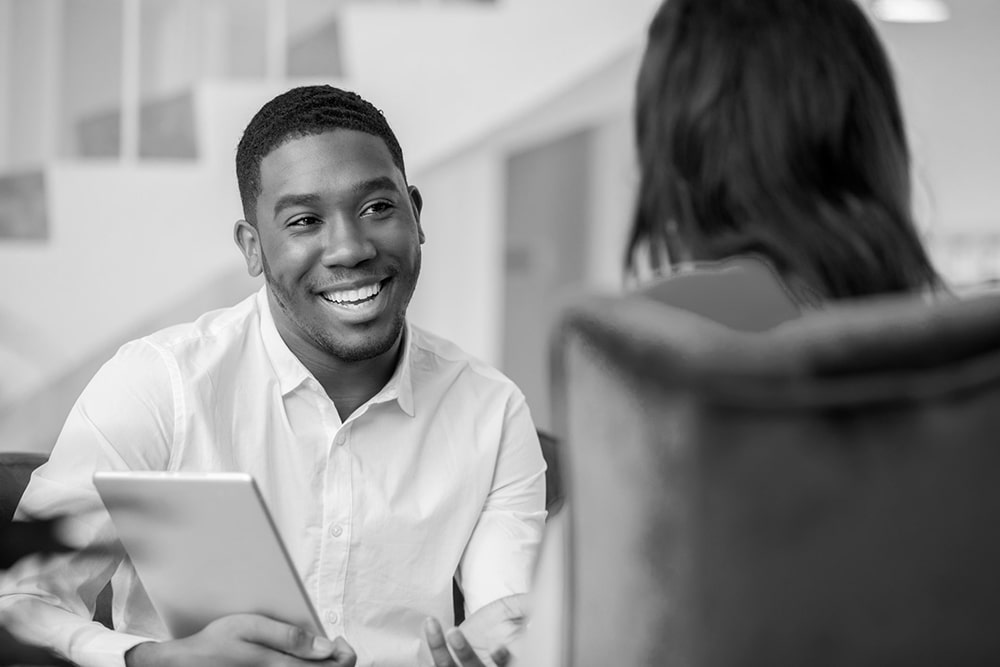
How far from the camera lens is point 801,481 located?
0.70 metres

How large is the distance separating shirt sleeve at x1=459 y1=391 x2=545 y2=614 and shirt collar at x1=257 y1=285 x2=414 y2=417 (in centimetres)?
15

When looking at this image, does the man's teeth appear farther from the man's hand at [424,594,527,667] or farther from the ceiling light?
the ceiling light

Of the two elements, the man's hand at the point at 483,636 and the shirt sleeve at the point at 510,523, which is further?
the shirt sleeve at the point at 510,523

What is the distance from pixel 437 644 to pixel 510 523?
1.37ft

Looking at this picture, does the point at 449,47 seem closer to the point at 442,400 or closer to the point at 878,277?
the point at 442,400

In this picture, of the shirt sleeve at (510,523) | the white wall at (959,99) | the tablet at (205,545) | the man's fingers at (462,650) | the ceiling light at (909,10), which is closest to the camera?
the tablet at (205,545)

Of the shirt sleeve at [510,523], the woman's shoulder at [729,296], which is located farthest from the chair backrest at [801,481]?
the shirt sleeve at [510,523]

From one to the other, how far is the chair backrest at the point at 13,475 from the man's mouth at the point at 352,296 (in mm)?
405

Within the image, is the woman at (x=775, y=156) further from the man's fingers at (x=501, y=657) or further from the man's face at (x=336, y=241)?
the man's face at (x=336, y=241)

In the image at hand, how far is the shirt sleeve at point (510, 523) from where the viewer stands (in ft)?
4.99

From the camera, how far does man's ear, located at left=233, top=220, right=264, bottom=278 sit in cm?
161

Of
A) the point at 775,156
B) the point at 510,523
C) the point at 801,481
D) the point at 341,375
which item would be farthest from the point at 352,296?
the point at 801,481

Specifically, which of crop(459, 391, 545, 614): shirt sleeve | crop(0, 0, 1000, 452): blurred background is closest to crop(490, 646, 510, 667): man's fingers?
crop(459, 391, 545, 614): shirt sleeve

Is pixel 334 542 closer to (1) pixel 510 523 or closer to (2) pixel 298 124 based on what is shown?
(1) pixel 510 523
